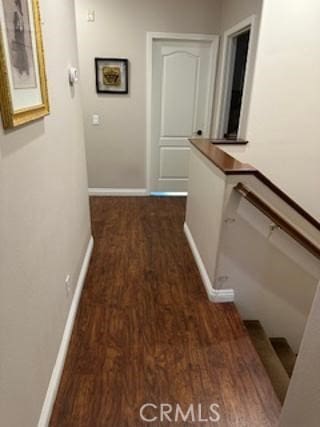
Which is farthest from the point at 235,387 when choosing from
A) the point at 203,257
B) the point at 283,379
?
the point at 203,257

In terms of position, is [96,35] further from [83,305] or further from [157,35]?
[83,305]

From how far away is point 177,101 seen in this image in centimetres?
419

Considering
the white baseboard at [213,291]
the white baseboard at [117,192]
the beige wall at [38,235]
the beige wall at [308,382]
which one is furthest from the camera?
the white baseboard at [117,192]

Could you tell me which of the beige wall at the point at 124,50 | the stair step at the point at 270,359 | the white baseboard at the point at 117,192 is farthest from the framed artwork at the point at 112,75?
the stair step at the point at 270,359

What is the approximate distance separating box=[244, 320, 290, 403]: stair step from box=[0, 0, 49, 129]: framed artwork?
2069 mm

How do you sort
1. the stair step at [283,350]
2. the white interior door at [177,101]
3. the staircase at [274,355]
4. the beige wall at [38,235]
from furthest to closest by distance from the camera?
1. the white interior door at [177,101]
2. the stair step at [283,350]
3. the staircase at [274,355]
4. the beige wall at [38,235]

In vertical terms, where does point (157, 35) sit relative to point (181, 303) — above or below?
above

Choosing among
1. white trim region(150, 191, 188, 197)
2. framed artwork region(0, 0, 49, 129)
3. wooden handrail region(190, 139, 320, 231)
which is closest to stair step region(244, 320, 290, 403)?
A: wooden handrail region(190, 139, 320, 231)

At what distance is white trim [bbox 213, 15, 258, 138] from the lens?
3.04 m

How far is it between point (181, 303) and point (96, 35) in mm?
3366

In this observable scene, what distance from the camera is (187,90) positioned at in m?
4.15

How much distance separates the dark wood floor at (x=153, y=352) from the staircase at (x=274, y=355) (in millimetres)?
280

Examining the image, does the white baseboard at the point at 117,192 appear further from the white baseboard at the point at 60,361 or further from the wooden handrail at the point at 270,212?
the wooden handrail at the point at 270,212

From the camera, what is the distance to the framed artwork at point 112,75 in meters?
3.90
